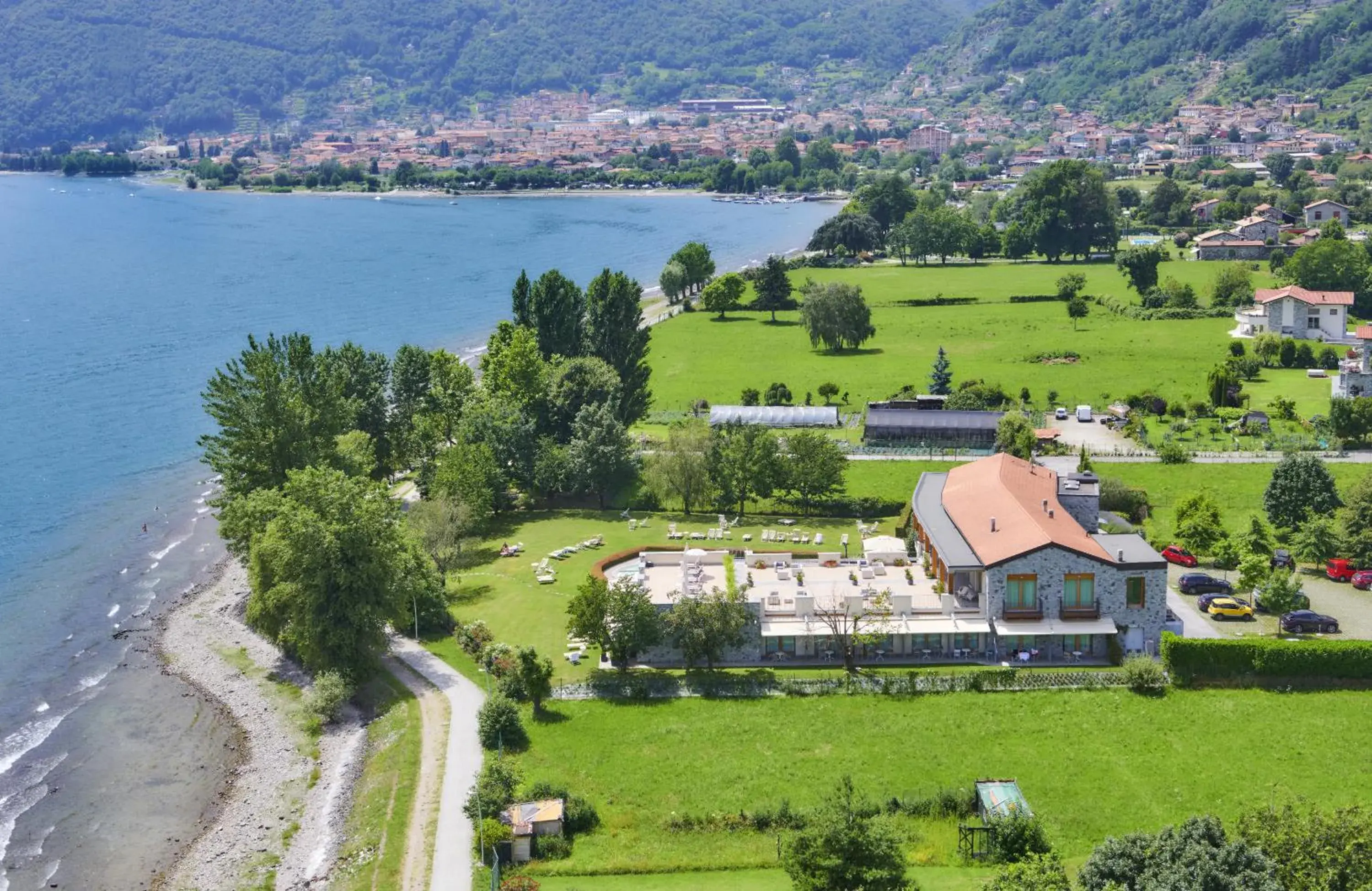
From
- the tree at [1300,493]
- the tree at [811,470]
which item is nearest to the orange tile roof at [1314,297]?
the tree at [1300,493]

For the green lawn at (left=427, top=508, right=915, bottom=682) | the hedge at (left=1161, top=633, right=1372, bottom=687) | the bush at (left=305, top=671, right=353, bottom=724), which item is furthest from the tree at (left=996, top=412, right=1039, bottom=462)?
the bush at (left=305, top=671, right=353, bottom=724)

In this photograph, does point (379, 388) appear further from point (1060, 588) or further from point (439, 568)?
point (1060, 588)

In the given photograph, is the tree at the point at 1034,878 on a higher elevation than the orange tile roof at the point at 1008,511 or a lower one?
lower

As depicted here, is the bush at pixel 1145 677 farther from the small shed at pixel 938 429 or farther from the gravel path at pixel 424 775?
the small shed at pixel 938 429

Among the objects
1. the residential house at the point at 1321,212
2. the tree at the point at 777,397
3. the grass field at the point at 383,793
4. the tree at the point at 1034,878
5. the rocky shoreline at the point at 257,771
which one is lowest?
the rocky shoreline at the point at 257,771

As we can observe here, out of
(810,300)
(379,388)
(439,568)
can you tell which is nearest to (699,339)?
(810,300)

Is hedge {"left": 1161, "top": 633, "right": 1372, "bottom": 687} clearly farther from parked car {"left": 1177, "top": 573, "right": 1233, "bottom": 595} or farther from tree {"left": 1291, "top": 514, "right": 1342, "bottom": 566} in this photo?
tree {"left": 1291, "top": 514, "right": 1342, "bottom": 566}
